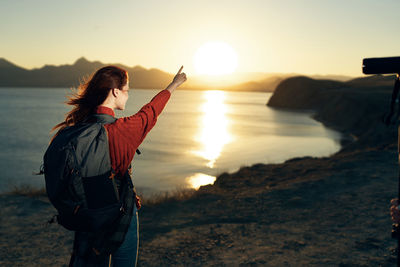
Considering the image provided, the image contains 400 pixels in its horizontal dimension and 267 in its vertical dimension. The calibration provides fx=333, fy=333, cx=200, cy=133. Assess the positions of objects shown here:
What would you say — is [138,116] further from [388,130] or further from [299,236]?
[388,130]

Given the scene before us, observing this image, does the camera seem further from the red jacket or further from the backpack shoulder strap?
the backpack shoulder strap

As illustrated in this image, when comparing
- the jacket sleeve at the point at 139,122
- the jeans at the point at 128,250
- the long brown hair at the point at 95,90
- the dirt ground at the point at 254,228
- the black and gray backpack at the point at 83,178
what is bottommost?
the dirt ground at the point at 254,228

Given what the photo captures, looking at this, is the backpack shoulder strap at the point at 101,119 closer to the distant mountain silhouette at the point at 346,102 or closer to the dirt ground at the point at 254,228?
the distant mountain silhouette at the point at 346,102

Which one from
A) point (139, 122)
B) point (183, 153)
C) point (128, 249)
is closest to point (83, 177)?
point (139, 122)

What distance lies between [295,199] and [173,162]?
16.1 metres

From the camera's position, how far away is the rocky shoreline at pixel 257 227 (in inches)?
203

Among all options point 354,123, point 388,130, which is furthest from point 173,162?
point 354,123

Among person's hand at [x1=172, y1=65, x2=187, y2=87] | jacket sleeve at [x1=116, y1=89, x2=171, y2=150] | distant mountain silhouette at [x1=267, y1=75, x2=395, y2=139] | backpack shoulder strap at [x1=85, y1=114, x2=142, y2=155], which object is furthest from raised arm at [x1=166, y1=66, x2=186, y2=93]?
distant mountain silhouette at [x1=267, y1=75, x2=395, y2=139]

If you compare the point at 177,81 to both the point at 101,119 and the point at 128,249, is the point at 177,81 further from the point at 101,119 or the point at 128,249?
the point at 128,249

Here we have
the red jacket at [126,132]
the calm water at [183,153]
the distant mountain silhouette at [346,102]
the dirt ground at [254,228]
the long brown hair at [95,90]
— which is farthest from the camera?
the distant mountain silhouette at [346,102]

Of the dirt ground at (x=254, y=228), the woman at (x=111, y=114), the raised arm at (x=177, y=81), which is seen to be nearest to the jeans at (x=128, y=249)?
the woman at (x=111, y=114)

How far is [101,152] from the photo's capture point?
6.82 feet

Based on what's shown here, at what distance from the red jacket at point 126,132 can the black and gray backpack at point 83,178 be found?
6 centimetres

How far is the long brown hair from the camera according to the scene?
7.37 feet
